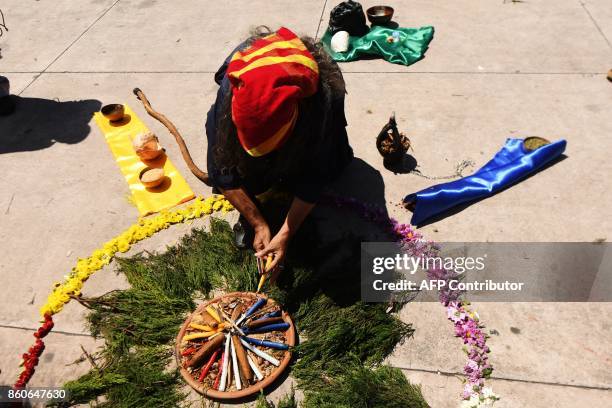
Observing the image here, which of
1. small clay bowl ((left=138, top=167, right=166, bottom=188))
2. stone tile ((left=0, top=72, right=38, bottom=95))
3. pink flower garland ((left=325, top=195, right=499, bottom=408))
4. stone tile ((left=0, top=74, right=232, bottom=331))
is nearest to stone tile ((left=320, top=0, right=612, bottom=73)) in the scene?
stone tile ((left=0, top=74, right=232, bottom=331))

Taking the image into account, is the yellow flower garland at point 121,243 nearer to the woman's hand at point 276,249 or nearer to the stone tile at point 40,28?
the woman's hand at point 276,249

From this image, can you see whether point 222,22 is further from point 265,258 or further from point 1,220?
point 265,258

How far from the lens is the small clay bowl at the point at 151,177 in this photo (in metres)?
3.38

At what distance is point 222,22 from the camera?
5.54 meters

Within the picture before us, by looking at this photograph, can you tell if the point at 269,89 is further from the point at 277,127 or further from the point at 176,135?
the point at 176,135

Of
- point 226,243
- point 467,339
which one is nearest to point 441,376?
point 467,339

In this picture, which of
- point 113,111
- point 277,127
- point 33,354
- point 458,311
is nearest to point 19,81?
point 113,111

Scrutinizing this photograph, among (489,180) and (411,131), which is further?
(411,131)

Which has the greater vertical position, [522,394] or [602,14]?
[602,14]

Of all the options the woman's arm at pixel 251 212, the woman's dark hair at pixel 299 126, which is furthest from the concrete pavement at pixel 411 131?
the woman's dark hair at pixel 299 126

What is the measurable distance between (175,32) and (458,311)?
4640 millimetres

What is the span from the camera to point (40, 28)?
5.74 m

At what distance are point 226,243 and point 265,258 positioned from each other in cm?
47

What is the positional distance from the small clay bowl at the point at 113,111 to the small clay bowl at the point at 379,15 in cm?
284
